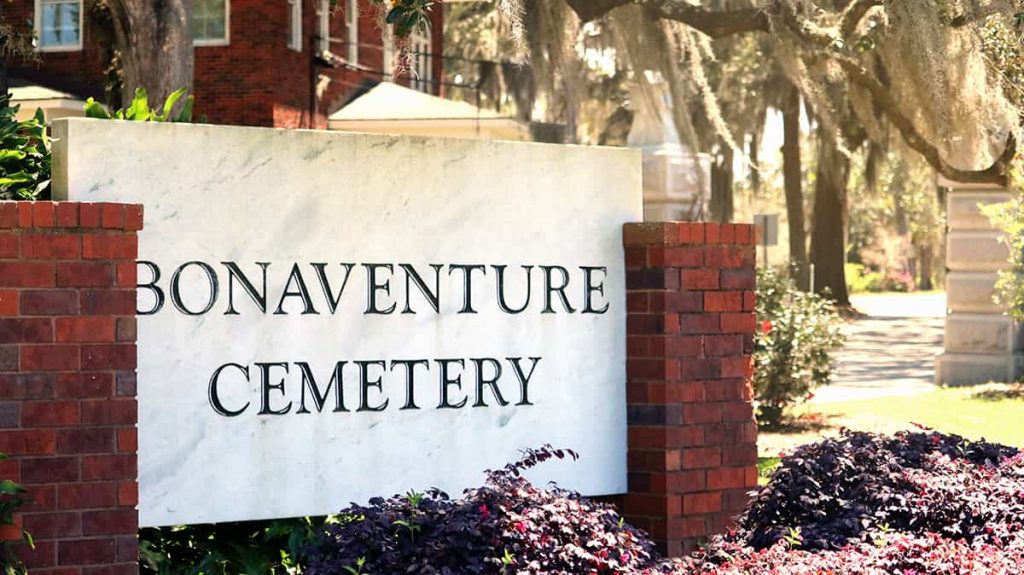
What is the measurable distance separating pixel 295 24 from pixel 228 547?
17142mm

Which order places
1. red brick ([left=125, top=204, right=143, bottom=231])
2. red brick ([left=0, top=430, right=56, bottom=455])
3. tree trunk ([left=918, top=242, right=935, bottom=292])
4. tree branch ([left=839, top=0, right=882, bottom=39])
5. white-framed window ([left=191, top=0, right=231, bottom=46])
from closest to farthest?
1. red brick ([left=0, top=430, right=56, bottom=455])
2. red brick ([left=125, top=204, right=143, bottom=231])
3. tree branch ([left=839, top=0, right=882, bottom=39])
4. white-framed window ([left=191, top=0, right=231, bottom=46])
5. tree trunk ([left=918, top=242, right=935, bottom=292])

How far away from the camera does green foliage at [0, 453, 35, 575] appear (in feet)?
16.1

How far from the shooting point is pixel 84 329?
5.11 metres

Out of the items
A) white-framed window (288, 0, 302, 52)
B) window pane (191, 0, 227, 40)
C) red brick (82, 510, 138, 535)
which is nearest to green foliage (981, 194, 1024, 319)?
white-framed window (288, 0, 302, 52)

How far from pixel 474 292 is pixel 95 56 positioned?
1741 cm

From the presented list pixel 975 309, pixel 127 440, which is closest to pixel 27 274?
pixel 127 440

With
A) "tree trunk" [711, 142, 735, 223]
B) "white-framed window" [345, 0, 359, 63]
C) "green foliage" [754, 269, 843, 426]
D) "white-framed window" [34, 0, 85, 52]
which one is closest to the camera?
"green foliage" [754, 269, 843, 426]

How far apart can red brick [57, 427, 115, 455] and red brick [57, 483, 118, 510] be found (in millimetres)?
111

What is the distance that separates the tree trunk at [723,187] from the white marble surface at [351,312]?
24664 mm

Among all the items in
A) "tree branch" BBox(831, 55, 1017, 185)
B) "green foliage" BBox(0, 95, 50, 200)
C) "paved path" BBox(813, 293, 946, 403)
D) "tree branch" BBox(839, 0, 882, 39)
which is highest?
"tree branch" BBox(839, 0, 882, 39)

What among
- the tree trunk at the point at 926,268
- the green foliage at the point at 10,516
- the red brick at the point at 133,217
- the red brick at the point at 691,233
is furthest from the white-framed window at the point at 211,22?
the tree trunk at the point at 926,268

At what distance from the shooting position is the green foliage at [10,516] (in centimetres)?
492

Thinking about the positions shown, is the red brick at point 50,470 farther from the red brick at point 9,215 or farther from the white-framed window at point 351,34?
the white-framed window at point 351,34

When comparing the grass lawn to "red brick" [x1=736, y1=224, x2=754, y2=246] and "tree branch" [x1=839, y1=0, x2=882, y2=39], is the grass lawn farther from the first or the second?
"red brick" [x1=736, y1=224, x2=754, y2=246]
